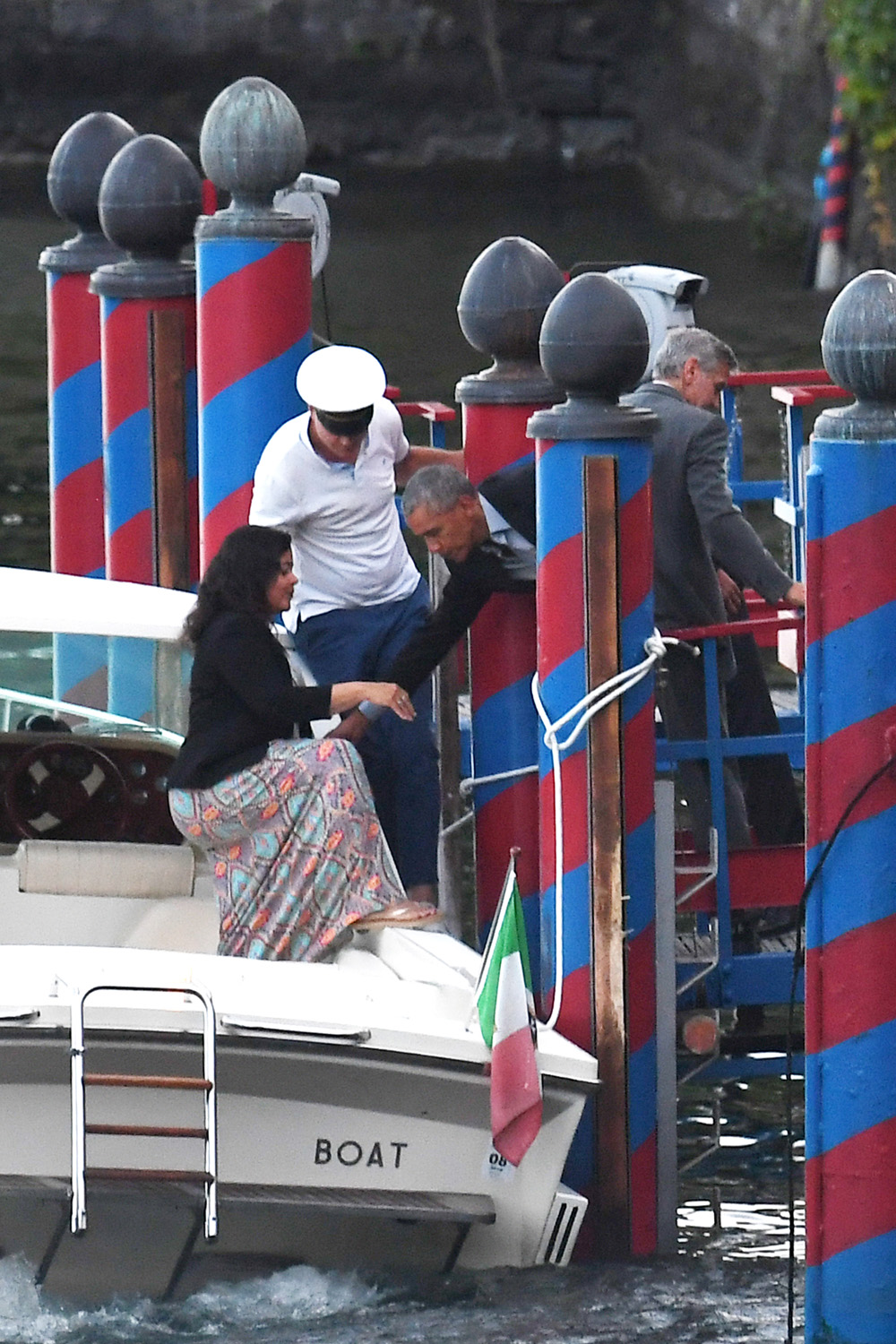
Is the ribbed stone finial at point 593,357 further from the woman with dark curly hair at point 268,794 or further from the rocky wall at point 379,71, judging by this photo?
the rocky wall at point 379,71

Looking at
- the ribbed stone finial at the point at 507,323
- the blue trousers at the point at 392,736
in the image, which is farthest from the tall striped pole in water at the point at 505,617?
the blue trousers at the point at 392,736

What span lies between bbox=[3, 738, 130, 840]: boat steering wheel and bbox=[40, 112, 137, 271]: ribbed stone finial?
248 centimetres

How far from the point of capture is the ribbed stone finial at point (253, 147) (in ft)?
22.6

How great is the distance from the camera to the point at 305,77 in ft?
96.0

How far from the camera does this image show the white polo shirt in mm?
6398

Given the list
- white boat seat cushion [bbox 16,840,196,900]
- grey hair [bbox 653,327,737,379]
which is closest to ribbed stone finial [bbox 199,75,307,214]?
grey hair [bbox 653,327,737,379]

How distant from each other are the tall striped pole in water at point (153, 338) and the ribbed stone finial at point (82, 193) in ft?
2.09

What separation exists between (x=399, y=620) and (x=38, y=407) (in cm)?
1178

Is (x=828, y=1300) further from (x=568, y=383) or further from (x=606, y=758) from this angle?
(x=568, y=383)

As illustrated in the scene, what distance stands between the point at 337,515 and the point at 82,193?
2503mm

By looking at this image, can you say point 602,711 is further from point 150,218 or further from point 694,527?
point 150,218

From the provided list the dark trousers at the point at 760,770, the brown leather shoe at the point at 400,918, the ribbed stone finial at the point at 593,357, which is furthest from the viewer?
the dark trousers at the point at 760,770

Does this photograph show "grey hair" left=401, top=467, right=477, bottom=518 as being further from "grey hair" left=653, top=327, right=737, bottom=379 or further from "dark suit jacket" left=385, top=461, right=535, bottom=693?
"grey hair" left=653, top=327, right=737, bottom=379

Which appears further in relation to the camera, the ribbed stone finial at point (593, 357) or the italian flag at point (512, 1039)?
the ribbed stone finial at point (593, 357)
